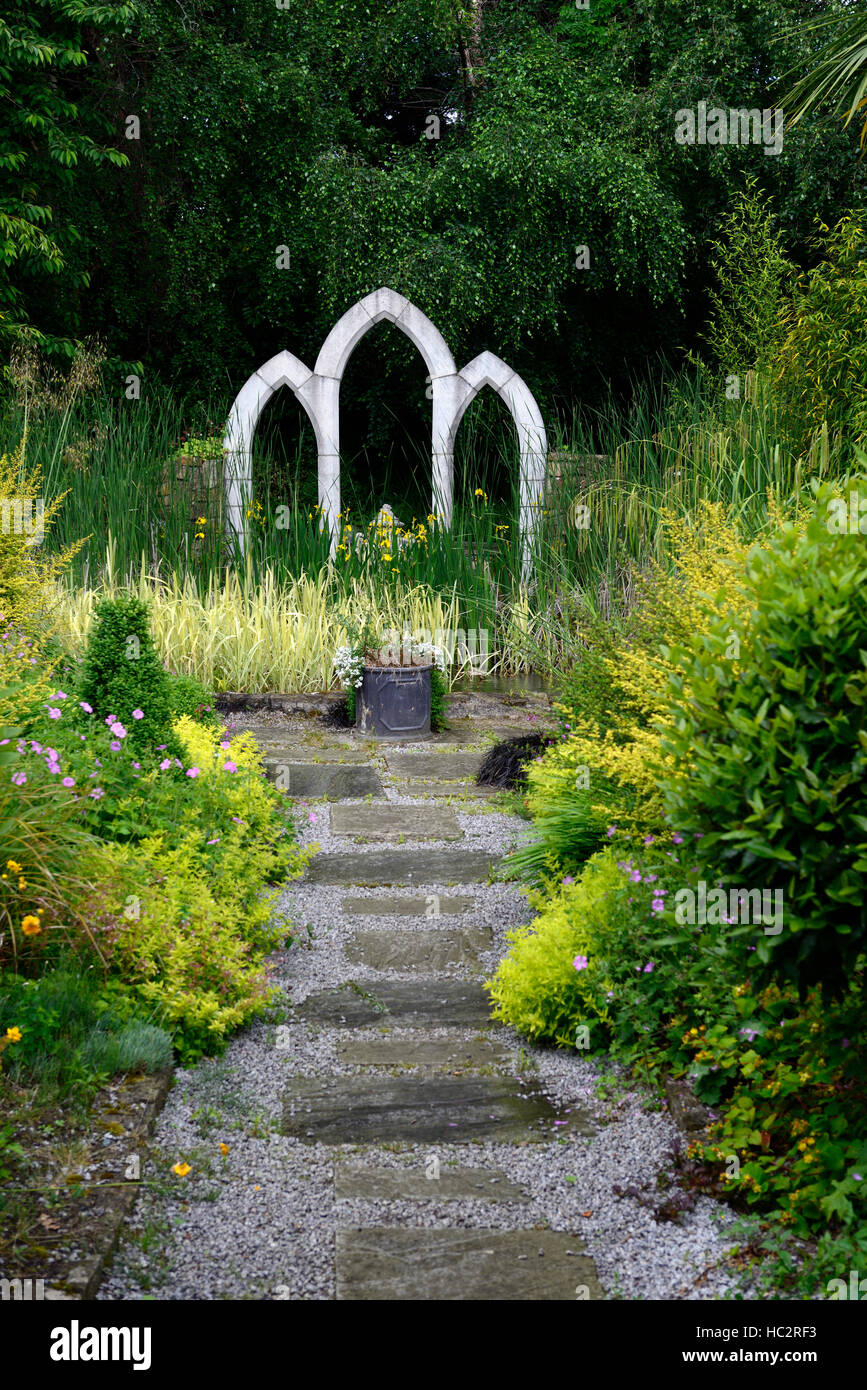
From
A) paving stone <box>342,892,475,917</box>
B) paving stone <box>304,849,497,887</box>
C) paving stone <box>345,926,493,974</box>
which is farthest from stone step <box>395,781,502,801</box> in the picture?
paving stone <box>345,926,493,974</box>

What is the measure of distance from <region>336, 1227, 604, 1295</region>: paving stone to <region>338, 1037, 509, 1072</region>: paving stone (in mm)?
661

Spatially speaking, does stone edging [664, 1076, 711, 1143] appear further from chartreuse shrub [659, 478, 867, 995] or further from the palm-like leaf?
the palm-like leaf

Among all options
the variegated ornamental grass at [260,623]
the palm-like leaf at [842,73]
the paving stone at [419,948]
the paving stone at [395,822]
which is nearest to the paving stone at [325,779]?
the paving stone at [395,822]

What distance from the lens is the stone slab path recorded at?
2121mm

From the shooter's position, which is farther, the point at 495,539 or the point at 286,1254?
the point at 495,539

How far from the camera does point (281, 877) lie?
4227 millimetres

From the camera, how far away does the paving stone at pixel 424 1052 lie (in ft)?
9.53

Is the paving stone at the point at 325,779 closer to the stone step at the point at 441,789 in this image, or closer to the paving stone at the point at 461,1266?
the stone step at the point at 441,789

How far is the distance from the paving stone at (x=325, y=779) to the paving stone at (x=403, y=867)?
78cm
